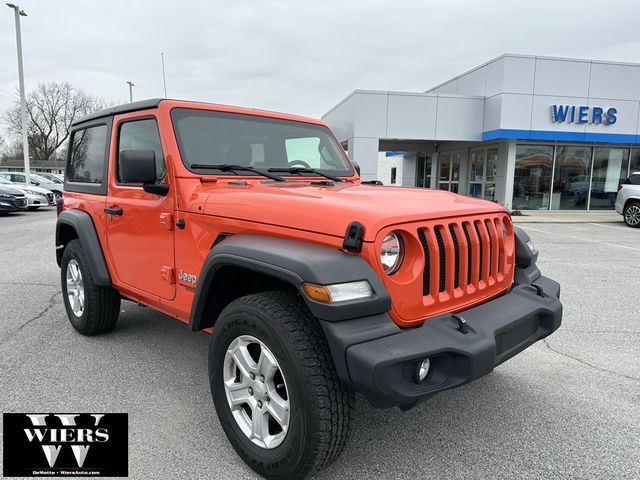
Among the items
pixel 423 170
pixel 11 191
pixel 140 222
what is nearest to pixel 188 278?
pixel 140 222

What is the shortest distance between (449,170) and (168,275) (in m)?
21.6

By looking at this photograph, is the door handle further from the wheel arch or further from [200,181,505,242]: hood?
the wheel arch

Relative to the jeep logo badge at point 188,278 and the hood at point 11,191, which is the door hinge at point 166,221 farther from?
the hood at point 11,191

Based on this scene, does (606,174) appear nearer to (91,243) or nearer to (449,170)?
(449,170)

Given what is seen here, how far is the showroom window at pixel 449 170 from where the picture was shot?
2241 cm

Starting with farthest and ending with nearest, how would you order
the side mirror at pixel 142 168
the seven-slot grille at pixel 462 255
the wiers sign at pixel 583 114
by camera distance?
the wiers sign at pixel 583 114, the side mirror at pixel 142 168, the seven-slot grille at pixel 462 255

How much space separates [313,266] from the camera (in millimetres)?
2004

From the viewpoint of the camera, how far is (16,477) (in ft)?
7.63

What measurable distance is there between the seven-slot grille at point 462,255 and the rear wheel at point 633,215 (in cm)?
1434

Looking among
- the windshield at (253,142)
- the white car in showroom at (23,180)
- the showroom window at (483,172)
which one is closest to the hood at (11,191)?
the white car in showroom at (23,180)

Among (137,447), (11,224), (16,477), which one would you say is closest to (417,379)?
(137,447)

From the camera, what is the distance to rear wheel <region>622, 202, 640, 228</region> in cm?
1434

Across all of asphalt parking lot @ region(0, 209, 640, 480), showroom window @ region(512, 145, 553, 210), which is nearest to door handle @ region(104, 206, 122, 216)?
asphalt parking lot @ region(0, 209, 640, 480)

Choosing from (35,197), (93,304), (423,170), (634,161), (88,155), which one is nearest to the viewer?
(93,304)
